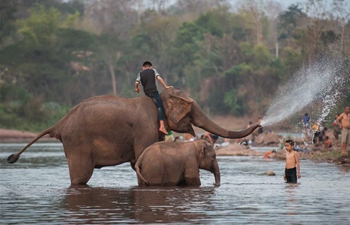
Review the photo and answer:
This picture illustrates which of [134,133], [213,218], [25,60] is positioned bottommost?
[213,218]

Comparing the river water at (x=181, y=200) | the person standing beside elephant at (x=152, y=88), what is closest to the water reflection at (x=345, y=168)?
the river water at (x=181, y=200)

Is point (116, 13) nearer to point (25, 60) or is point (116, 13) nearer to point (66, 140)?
point (25, 60)

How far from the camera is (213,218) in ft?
49.3

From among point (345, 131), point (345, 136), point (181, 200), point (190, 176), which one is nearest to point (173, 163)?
point (190, 176)

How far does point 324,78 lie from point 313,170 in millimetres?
14525

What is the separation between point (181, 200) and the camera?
1736 cm

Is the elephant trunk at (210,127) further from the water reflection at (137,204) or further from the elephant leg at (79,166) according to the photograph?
the elephant leg at (79,166)

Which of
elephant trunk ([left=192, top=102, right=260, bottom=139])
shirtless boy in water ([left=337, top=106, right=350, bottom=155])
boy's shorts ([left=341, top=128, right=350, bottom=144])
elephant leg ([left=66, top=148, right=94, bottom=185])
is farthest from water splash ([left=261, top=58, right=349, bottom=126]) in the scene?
elephant leg ([left=66, top=148, right=94, bottom=185])

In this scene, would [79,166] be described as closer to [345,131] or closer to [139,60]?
[345,131]

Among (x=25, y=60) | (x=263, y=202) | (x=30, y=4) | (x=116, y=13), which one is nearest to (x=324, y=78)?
(x=263, y=202)

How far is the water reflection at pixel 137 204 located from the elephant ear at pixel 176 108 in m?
1.42

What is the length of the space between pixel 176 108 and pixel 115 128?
121 cm

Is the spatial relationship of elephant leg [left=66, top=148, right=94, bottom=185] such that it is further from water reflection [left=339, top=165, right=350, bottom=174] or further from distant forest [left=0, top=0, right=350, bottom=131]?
distant forest [left=0, top=0, right=350, bottom=131]

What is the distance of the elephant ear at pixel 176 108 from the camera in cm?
1994
